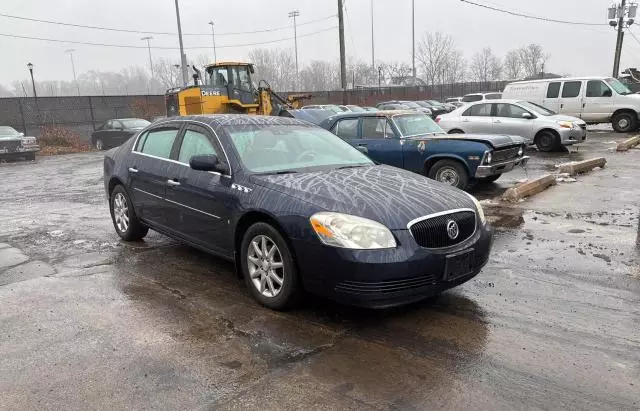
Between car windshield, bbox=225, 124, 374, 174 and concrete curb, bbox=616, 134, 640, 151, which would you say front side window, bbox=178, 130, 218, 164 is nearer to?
car windshield, bbox=225, 124, 374, 174

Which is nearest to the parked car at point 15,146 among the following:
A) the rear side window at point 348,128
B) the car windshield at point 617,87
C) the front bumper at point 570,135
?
the rear side window at point 348,128

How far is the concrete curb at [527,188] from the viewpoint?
8188mm

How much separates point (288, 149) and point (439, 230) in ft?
6.23

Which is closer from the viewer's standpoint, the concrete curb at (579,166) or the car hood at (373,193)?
the car hood at (373,193)

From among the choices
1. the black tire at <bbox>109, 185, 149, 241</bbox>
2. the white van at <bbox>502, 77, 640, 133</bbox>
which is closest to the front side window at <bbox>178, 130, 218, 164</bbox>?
the black tire at <bbox>109, 185, 149, 241</bbox>

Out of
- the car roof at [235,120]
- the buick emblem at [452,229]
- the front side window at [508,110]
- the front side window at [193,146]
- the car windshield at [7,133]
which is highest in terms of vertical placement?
the car roof at [235,120]

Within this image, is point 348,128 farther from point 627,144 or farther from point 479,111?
point 627,144

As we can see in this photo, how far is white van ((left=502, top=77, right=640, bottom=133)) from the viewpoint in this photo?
18.0m

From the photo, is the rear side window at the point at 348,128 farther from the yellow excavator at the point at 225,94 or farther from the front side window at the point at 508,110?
the yellow excavator at the point at 225,94

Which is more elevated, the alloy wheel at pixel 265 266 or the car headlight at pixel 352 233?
the car headlight at pixel 352 233

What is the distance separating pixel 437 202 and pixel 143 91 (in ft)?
398

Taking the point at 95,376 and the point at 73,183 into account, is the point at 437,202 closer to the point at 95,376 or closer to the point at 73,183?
the point at 95,376

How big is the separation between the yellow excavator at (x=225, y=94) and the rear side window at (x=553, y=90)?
10531mm

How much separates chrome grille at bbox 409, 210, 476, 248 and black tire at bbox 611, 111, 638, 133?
57.6 ft
